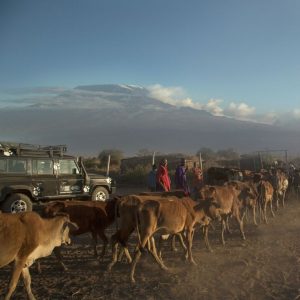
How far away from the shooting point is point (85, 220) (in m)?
10.4

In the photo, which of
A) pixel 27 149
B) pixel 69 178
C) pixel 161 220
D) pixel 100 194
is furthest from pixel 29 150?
pixel 161 220

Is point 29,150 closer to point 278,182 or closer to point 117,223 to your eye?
point 117,223

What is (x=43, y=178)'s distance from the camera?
16.1 meters

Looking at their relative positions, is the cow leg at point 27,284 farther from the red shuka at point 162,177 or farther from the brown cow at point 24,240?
the red shuka at point 162,177

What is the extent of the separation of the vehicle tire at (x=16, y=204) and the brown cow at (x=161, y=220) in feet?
23.0

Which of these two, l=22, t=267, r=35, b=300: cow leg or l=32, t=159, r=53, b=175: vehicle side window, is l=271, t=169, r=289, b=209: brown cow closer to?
l=32, t=159, r=53, b=175: vehicle side window

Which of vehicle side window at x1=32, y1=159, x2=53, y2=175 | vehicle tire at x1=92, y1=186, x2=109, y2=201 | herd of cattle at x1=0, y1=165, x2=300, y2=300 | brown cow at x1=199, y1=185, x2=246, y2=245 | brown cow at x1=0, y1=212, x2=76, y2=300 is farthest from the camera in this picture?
vehicle tire at x1=92, y1=186, x2=109, y2=201

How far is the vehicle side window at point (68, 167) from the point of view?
55.2ft

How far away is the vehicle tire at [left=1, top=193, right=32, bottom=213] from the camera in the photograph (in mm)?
15023

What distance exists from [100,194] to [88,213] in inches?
312

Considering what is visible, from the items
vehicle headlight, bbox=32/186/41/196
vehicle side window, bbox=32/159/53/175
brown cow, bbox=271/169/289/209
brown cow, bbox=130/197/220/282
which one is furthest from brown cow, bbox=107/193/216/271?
brown cow, bbox=271/169/289/209

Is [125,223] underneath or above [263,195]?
above

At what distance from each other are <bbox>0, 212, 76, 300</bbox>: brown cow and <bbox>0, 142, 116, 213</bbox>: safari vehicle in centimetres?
750

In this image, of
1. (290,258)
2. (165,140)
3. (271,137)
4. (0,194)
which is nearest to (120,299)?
(290,258)
